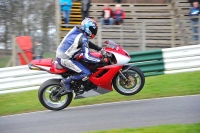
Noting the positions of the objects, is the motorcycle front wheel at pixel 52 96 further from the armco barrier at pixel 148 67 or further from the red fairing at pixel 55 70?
the armco barrier at pixel 148 67

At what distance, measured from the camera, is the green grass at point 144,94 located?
1017cm

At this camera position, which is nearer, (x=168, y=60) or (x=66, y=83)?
(x=66, y=83)

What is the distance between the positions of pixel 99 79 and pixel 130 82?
67 centimetres

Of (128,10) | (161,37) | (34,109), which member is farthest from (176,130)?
(128,10)

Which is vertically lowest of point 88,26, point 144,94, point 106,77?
point 144,94

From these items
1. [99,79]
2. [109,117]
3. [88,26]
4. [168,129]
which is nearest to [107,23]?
[88,26]

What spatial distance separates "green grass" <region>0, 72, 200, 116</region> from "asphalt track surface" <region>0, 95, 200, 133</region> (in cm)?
47

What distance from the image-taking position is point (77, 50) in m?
9.23

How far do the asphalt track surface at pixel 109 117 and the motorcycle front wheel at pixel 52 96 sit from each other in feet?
0.50

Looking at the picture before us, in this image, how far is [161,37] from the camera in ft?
47.6

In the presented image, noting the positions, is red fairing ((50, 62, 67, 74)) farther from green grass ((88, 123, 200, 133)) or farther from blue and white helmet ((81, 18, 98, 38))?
green grass ((88, 123, 200, 133))

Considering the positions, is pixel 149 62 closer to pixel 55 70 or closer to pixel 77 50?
pixel 77 50

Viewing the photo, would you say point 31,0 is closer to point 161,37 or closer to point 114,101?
point 161,37

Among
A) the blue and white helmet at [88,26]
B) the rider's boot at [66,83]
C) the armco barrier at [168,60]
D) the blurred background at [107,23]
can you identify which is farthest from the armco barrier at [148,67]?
the blue and white helmet at [88,26]
